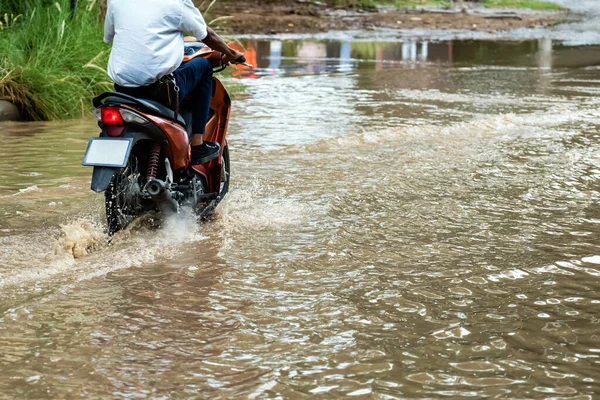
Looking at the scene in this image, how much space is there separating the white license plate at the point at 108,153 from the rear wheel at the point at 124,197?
1.09 feet

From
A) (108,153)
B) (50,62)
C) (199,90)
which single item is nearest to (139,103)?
(108,153)

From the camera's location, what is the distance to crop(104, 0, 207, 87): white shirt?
5.56 metres

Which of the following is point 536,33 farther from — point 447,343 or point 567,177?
point 447,343

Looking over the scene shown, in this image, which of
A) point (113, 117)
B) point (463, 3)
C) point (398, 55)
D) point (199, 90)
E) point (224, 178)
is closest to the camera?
point (113, 117)

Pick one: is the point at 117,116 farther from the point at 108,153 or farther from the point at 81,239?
the point at 81,239

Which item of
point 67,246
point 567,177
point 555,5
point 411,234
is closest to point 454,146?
point 567,177

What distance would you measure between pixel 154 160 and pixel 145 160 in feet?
0.34

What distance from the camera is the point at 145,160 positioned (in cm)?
574

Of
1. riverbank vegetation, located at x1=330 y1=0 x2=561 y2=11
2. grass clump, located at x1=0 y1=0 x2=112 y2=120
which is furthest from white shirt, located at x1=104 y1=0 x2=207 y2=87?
riverbank vegetation, located at x1=330 y1=0 x2=561 y2=11

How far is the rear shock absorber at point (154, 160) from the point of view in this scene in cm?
563

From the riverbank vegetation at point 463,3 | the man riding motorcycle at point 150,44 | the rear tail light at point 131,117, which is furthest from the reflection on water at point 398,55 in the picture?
the rear tail light at point 131,117

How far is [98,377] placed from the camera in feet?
12.1

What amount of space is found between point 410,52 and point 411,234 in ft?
51.9

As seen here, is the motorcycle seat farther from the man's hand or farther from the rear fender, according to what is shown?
the man's hand
